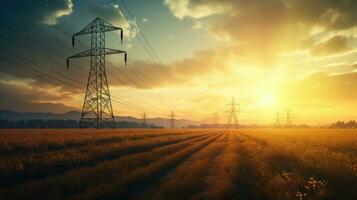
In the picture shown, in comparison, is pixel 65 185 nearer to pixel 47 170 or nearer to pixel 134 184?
pixel 134 184

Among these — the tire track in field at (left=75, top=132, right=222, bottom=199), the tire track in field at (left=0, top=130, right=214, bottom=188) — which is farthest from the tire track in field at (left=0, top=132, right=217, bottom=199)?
the tire track in field at (left=0, top=130, right=214, bottom=188)

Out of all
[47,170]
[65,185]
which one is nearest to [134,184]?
[65,185]

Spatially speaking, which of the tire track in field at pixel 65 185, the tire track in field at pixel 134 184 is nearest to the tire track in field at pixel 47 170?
the tire track in field at pixel 65 185

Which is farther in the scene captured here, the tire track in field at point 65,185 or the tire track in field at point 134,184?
the tire track in field at point 134,184

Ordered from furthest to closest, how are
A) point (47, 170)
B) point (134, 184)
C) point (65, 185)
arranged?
point (47, 170) → point (134, 184) → point (65, 185)

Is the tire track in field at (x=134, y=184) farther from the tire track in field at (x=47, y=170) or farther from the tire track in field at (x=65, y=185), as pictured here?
the tire track in field at (x=47, y=170)

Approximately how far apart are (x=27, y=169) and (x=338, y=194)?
1277 cm

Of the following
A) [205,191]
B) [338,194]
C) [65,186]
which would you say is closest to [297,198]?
[338,194]

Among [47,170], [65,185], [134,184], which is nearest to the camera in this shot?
[65,185]

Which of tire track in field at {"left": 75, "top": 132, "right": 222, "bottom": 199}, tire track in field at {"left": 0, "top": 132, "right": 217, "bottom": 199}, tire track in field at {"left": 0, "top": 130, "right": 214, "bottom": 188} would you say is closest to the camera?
tire track in field at {"left": 0, "top": 132, "right": 217, "bottom": 199}

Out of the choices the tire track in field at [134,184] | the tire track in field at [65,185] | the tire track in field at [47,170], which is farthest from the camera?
the tire track in field at [47,170]

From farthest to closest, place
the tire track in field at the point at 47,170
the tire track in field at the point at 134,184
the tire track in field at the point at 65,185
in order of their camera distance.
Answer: the tire track in field at the point at 47,170 < the tire track in field at the point at 134,184 < the tire track in field at the point at 65,185

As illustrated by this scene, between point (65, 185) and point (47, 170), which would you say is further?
point (47, 170)

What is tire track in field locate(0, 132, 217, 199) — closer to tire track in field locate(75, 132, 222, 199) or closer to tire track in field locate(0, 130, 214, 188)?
tire track in field locate(75, 132, 222, 199)
